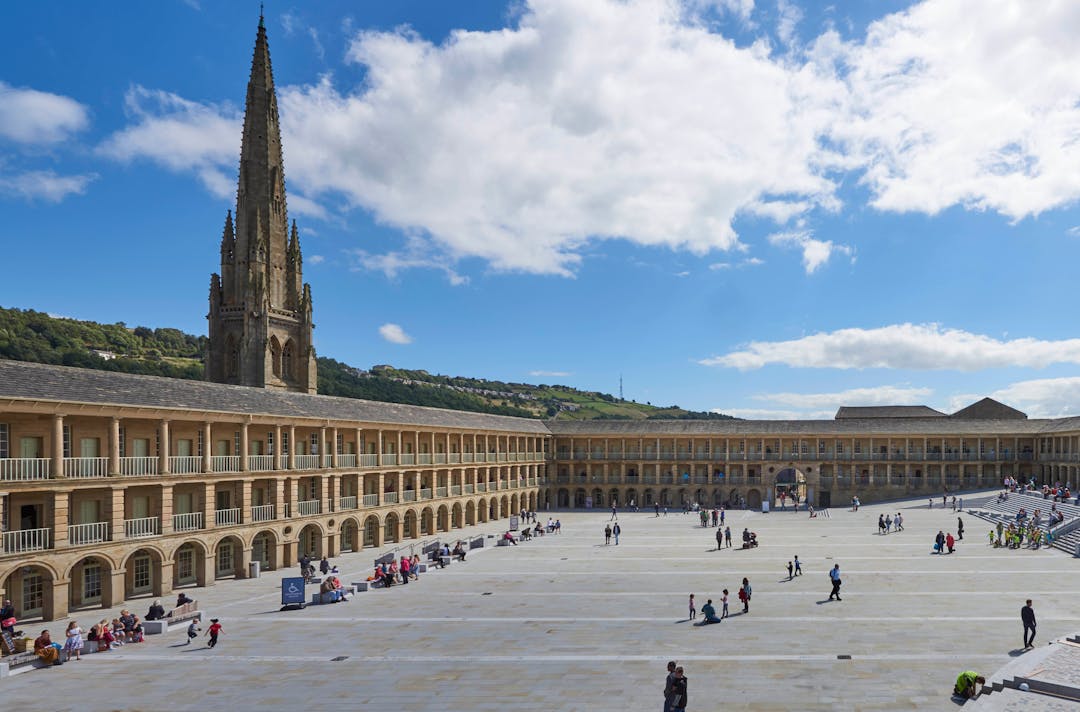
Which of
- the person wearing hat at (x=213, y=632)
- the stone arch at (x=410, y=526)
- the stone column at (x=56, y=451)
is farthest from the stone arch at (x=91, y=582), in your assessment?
the stone arch at (x=410, y=526)

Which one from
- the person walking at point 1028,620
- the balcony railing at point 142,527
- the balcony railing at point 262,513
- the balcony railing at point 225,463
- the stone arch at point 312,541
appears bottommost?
the stone arch at point 312,541

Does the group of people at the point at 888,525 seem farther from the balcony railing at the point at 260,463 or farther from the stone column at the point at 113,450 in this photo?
the stone column at the point at 113,450

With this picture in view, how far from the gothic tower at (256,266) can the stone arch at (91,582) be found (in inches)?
1254

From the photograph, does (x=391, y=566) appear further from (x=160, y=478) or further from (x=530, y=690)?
(x=530, y=690)

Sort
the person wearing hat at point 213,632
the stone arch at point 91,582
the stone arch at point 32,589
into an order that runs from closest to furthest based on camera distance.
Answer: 1. the person wearing hat at point 213,632
2. the stone arch at point 32,589
3. the stone arch at point 91,582

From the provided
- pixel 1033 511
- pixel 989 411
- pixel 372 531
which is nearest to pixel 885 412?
pixel 989 411

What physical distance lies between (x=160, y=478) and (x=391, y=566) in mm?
10946

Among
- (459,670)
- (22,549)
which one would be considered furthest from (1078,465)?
(22,549)

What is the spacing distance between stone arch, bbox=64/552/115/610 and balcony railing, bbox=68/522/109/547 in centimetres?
59

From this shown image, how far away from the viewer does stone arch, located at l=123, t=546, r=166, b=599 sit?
113ft

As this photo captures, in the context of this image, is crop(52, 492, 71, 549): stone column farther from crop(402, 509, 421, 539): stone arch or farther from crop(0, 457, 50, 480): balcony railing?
crop(402, 509, 421, 539): stone arch

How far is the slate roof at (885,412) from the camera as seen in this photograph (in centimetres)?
10556

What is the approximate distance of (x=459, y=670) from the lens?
892 inches

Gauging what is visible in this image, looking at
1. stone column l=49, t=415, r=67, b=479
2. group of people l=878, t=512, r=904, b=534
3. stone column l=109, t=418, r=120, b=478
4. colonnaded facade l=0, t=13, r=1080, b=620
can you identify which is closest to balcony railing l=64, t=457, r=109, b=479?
colonnaded facade l=0, t=13, r=1080, b=620
